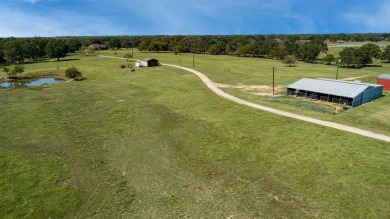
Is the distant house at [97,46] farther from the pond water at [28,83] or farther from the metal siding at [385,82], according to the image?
the metal siding at [385,82]

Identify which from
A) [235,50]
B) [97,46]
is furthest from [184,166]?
[97,46]

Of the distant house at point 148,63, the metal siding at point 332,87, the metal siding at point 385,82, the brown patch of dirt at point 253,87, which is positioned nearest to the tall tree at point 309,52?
the metal siding at point 385,82

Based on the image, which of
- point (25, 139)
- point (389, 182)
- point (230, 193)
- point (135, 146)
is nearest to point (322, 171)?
point (389, 182)

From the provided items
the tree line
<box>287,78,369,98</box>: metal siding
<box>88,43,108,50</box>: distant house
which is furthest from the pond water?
<box>88,43,108,50</box>: distant house

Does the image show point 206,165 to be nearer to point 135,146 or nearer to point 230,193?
point 230,193

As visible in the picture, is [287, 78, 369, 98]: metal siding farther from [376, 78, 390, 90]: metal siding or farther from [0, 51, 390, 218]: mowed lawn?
[0, 51, 390, 218]: mowed lawn
